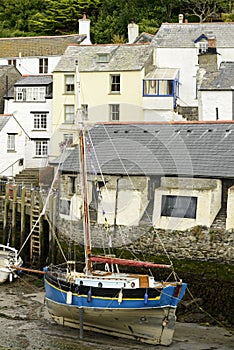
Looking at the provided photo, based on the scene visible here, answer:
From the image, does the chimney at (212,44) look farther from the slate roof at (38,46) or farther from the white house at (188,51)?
the slate roof at (38,46)

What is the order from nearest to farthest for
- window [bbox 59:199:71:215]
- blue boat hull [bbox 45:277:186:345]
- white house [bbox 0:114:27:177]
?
1. blue boat hull [bbox 45:277:186:345]
2. window [bbox 59:199:71:215]
3. white house [bbox 0:114:27:177]

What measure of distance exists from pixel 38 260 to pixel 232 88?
1196 centimetres

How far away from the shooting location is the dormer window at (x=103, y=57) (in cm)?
3916

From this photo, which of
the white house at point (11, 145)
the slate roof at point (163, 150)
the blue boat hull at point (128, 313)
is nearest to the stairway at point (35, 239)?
the slate roof at point (163, 150)

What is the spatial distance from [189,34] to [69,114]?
26.1 ft

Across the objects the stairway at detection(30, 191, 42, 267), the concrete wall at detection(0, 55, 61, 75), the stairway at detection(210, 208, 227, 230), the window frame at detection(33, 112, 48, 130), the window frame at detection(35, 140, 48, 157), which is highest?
the concrete wall at detection(0, 55, 61, 75)

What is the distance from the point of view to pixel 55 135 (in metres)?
38.6

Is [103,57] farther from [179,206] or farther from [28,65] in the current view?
[179,206]

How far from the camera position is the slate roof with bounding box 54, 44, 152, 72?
127 ft

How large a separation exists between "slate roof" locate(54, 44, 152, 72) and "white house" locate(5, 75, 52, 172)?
1535mm

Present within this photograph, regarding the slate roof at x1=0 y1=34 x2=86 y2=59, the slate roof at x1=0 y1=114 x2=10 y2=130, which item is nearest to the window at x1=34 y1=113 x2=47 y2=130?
the slate roof at x1=0 y1=114 x2=10 y2=130

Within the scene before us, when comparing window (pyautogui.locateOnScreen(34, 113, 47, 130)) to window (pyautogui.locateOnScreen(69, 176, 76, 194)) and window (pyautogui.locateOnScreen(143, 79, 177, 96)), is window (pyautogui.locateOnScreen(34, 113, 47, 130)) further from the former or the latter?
window (pyautogui.locateOnScreen(69, 176, 76, 194))

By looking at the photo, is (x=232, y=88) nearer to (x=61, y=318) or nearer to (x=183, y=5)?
(x=61, y=318)

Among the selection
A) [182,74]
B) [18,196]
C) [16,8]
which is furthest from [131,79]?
[16,8]
